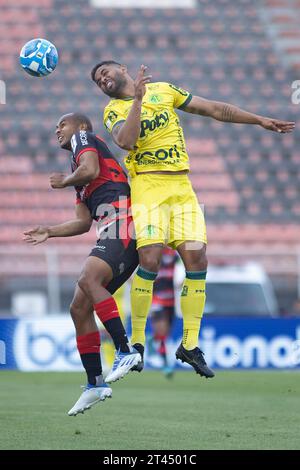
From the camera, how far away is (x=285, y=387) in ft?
41.4

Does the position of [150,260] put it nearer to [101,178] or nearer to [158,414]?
[101,178]

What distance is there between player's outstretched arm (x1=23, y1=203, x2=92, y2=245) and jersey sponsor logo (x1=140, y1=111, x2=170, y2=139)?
83 cm

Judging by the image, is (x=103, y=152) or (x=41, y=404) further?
(x=41, y=404)

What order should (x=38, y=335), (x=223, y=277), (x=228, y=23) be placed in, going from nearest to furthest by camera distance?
(x=38, y=335) → (x=223, y=277) → (x=228, y=23)

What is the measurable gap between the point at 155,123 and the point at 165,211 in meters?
0.70

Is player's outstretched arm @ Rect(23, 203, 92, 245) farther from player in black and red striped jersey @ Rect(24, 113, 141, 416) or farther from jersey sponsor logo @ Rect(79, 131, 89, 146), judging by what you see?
jersey sponsor logo @ Rect(79, 131, 89, 146)

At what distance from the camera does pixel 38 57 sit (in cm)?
835

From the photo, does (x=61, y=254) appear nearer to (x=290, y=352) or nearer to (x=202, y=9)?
(x=290, y=352)

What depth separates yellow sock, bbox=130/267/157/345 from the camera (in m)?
8.20

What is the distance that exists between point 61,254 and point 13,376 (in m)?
3.18

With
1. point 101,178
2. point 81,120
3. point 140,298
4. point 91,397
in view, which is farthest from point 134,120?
point 91,397

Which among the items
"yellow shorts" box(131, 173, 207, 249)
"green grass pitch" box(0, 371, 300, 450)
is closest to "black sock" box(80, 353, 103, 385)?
"green grass pitch" box(0, 371, 300, 450)

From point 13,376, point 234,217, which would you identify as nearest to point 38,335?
point 13,376

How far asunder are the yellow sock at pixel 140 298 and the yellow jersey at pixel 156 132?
83 centimetres
